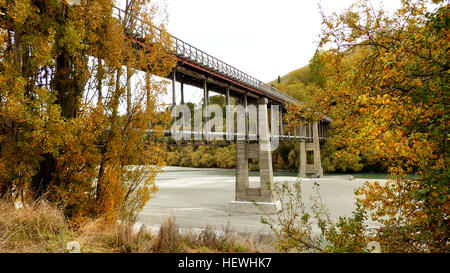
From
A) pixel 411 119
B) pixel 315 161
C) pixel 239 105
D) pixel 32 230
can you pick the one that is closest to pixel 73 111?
pixel 32 230

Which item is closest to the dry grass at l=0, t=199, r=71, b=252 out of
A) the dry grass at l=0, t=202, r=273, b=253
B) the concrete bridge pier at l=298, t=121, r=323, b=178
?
the dry grass at l=0, t=202, r=273, b=253

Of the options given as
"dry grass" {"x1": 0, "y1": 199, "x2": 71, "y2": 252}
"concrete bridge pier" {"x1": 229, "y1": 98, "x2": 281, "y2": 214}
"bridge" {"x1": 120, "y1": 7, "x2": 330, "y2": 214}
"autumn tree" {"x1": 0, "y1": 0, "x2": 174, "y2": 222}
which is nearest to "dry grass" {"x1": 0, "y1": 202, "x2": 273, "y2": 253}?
"dry grass" {"x1": 0, "y1": 199, "x2": 71, "y2": 252}

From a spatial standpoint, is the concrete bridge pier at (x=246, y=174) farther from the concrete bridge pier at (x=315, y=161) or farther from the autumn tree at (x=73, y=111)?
the concrete bridge pier at (x=315, y=161)

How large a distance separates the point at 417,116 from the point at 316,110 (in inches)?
77.9

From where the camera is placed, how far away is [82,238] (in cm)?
596

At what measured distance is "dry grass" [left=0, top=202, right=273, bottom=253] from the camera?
534cm

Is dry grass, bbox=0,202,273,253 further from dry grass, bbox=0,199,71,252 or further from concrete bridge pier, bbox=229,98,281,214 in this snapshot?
concrete bridge pier, bbox=229,98,281,214

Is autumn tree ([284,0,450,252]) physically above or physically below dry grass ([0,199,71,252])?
above

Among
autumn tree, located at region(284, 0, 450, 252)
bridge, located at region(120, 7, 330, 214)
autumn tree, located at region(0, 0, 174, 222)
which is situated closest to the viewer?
autumn tree, located at region(284, 0, 450, 252)

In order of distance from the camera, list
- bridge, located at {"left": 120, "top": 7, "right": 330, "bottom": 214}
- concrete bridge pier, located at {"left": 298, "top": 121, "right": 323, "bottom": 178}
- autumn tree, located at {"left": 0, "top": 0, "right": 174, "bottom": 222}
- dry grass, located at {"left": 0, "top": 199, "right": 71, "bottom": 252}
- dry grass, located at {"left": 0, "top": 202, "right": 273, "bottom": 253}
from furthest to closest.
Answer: concrete bridge pier, located at {"left": 298, "top": 121, "right": 323, "bottom": 178} → bridge, located at {"left": 120, "top": 7, "right": 330, "bottom": 214} → autumn tree, located at {"left": 0, "top": 0, "right": 174, "bottom": 222} → dry grass, located at {"left": 0, "top": 202, "right": 273, "bottom": 253} → dry grass, located at {"left": 0, "top": 199, "right": 71, "bottom": 252}

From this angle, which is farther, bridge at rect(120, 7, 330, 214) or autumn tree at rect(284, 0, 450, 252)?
bridge at rect(120, 7, 330, 214)

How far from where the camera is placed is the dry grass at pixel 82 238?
17.5 ft
